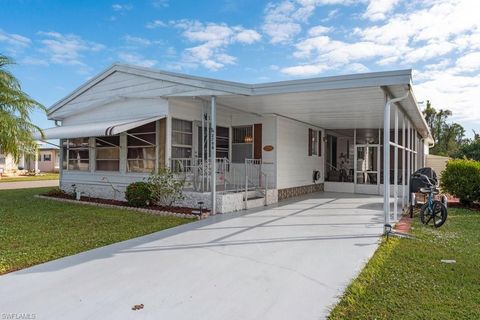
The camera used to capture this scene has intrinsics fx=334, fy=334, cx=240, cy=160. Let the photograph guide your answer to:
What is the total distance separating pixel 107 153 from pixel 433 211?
1043 centimetres

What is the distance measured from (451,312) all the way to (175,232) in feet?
16.5

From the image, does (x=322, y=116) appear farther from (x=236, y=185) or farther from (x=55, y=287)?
(x=55, y=287)

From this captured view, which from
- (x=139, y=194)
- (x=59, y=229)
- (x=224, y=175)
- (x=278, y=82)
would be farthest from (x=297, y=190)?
(x=59, y=229)

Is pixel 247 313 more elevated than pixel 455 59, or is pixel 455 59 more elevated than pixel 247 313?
pixel 455 59

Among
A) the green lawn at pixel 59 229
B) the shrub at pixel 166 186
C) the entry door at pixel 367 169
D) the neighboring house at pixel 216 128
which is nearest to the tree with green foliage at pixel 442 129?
the entry door at pixel 367 169

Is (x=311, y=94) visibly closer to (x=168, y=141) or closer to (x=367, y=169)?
(x=168, y=141)

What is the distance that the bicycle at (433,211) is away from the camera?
24.6 ft

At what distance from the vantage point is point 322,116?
40.0 feet

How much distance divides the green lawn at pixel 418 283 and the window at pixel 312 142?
9007 millimetres

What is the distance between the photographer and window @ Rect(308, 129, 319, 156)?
15.1m

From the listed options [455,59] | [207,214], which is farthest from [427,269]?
[455,59]

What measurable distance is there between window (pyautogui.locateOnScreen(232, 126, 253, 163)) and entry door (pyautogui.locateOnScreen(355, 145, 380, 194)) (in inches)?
234

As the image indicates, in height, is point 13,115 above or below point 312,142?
above

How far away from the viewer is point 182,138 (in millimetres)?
10867
